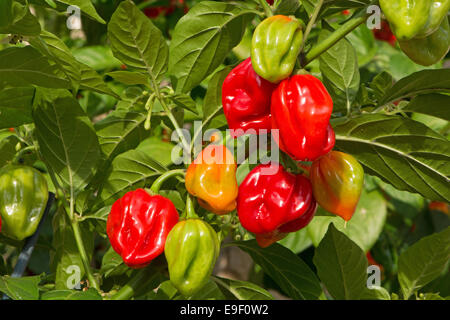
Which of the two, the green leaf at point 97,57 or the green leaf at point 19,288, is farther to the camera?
the green leaf at point 97,57

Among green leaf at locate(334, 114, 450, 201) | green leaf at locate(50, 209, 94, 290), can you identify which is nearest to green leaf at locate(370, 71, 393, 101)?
green leaf at locate(334, 114, 450, 201)

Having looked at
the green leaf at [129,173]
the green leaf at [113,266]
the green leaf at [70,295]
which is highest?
the green leaf at [129,173]

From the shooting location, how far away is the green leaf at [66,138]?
30.3 inches

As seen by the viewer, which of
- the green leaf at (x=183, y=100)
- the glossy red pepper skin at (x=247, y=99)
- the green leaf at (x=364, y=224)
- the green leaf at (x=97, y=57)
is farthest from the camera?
the green leaf at (x=97, y=57)

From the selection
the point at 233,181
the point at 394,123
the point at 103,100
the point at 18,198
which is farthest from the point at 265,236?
the point at 103,100

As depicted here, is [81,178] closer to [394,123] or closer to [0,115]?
[0,115]

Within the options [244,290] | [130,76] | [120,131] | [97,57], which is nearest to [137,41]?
[130,76]

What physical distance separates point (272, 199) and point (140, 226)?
15cm

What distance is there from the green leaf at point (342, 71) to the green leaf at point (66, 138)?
304 mm

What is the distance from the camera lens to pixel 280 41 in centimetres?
59

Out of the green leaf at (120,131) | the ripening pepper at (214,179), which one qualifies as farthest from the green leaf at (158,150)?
the ripening pepper at (214,179)

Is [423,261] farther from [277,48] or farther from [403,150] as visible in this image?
[277,48]

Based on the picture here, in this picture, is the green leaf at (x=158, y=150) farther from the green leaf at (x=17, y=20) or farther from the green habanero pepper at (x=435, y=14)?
the green habanero pepper at (x=435, y=14)

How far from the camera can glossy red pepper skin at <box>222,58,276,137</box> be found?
0.65m
